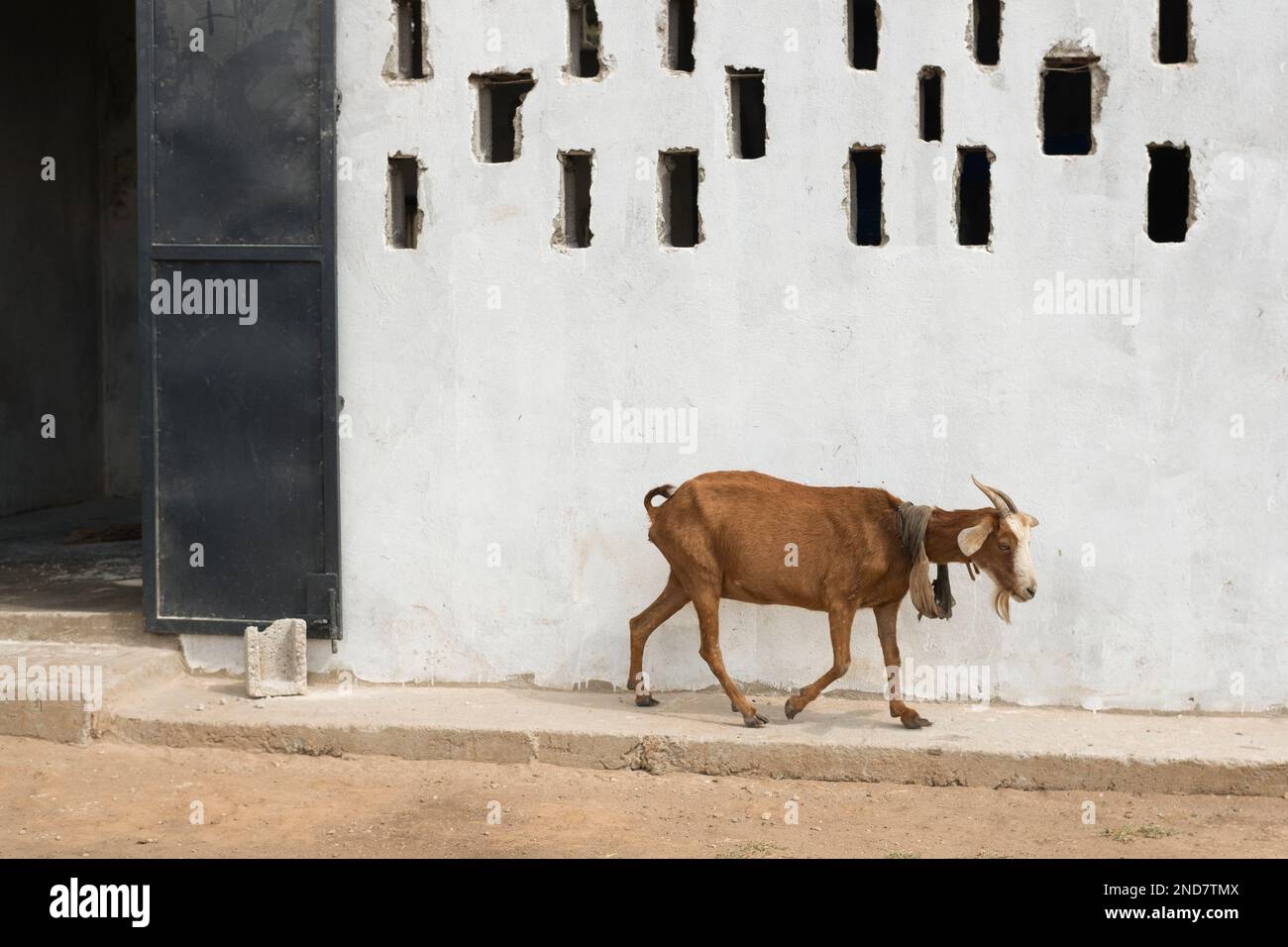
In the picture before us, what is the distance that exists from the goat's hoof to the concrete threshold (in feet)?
0.16

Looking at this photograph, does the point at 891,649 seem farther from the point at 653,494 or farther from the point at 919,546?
the point at 653,494

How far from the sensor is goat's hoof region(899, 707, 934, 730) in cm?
783

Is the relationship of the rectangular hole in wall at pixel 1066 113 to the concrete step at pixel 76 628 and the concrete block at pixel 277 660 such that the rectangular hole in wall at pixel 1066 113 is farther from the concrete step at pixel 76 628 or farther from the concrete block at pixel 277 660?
the concrete step at pixel 76 628

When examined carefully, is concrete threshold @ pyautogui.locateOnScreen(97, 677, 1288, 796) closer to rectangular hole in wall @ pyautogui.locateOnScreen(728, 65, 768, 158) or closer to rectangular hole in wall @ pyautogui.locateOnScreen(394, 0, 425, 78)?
rectangular hole in wall @ pyautogui.locateOnScreen(728, 65, 768, 158)

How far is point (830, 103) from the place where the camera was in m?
8.34

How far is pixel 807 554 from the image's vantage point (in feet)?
25.8

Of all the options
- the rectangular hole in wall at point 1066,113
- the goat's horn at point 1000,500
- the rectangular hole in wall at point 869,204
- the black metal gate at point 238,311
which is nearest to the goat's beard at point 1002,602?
the goat's horn at point 1000,500

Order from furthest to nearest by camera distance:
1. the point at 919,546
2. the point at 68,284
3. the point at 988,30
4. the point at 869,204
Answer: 1. the point at 68,284
2. the point at 869,204
3. the point at 988,30
4. the point at 919,546

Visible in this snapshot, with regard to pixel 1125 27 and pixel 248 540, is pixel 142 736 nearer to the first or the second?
pixel 248 540

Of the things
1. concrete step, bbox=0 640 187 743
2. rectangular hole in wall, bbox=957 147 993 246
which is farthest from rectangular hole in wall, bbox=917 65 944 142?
concrete step, bbox=0 640 187 743

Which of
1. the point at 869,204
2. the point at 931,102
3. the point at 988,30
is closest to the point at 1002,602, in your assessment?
the point at 931,102

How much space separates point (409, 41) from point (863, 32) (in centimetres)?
256

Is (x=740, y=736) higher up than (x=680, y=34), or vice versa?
(x=680, y=34)

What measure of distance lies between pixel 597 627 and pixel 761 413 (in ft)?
4.85
